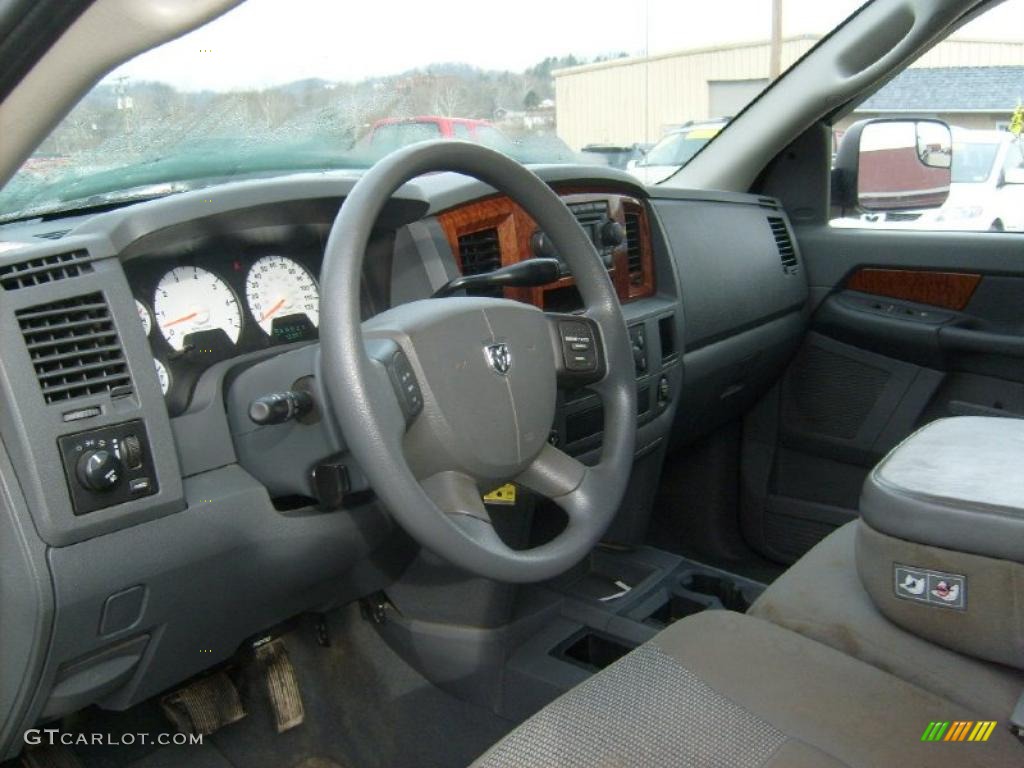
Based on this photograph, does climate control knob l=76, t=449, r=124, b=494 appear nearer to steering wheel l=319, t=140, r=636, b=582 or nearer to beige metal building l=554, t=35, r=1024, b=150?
steering wheel l=319, t=140, r=636, b=582

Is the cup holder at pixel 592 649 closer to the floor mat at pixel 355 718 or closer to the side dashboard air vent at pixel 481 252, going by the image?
the floor mat at pixel 355 718

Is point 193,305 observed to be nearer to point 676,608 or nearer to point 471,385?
point 471,385

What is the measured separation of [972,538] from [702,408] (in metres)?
1.43

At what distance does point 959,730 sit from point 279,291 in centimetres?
124

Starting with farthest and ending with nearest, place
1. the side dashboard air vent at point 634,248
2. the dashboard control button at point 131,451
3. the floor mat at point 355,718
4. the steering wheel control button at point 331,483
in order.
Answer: the side dashboard air vent at point 634,248 < the floor mat at point 355,718 < the steering wheel control button at point 331,483 < the dashboard control button at point 131,451

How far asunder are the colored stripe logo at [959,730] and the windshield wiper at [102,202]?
1.39 metres

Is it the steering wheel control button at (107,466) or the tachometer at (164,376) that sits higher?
the tachometer at (164,376)

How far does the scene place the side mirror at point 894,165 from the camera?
2995 millimetres

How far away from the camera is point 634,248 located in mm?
2543

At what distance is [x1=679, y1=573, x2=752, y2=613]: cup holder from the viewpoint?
241cm

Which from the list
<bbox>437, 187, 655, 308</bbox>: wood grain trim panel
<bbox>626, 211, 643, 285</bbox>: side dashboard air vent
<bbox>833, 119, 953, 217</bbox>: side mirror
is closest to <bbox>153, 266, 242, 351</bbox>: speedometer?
<bbox>437, 187, 655, 308</bbox>: wood grain trim panel

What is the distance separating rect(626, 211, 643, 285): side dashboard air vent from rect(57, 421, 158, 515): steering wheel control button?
134 centimetres

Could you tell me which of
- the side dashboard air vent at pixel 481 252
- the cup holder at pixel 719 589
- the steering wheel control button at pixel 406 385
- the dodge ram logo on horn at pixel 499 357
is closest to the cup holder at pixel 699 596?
the cup holder at pixel 719 589

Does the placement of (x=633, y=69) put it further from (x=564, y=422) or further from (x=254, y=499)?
(x=254, y=499)
